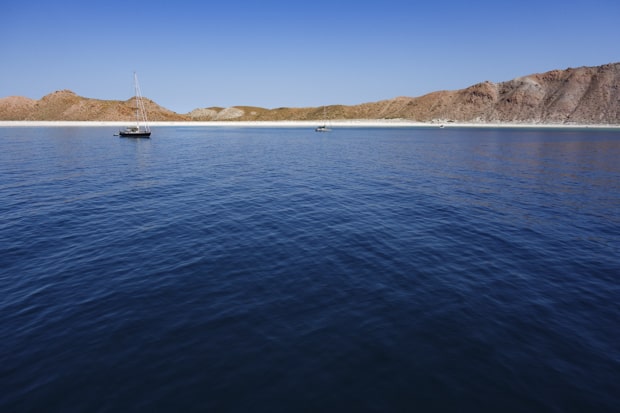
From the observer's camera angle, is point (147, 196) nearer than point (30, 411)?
No

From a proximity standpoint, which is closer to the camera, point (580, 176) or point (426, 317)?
point (426, 317)

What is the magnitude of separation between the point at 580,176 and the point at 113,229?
52667 millimetres

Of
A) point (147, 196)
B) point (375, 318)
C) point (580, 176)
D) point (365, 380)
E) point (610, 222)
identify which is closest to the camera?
point (365, 380)

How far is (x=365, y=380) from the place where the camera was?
27.9 feet

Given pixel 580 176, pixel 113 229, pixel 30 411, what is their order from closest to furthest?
pixel 30 411 → pixel 113 229 → pixel 580 176

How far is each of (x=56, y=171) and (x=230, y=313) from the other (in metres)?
43.5

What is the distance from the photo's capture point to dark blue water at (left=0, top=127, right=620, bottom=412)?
821 cm

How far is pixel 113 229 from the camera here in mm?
20500

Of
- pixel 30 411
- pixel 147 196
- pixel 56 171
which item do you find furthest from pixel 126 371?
pixel 56 171

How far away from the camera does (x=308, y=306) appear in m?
11.9

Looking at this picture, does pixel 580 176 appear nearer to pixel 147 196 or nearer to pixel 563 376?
pixel 563 376

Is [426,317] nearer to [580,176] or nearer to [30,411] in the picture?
[30,411]

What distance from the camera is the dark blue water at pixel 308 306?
821 centimetres

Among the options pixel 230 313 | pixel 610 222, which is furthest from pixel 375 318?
pixel 610 222
